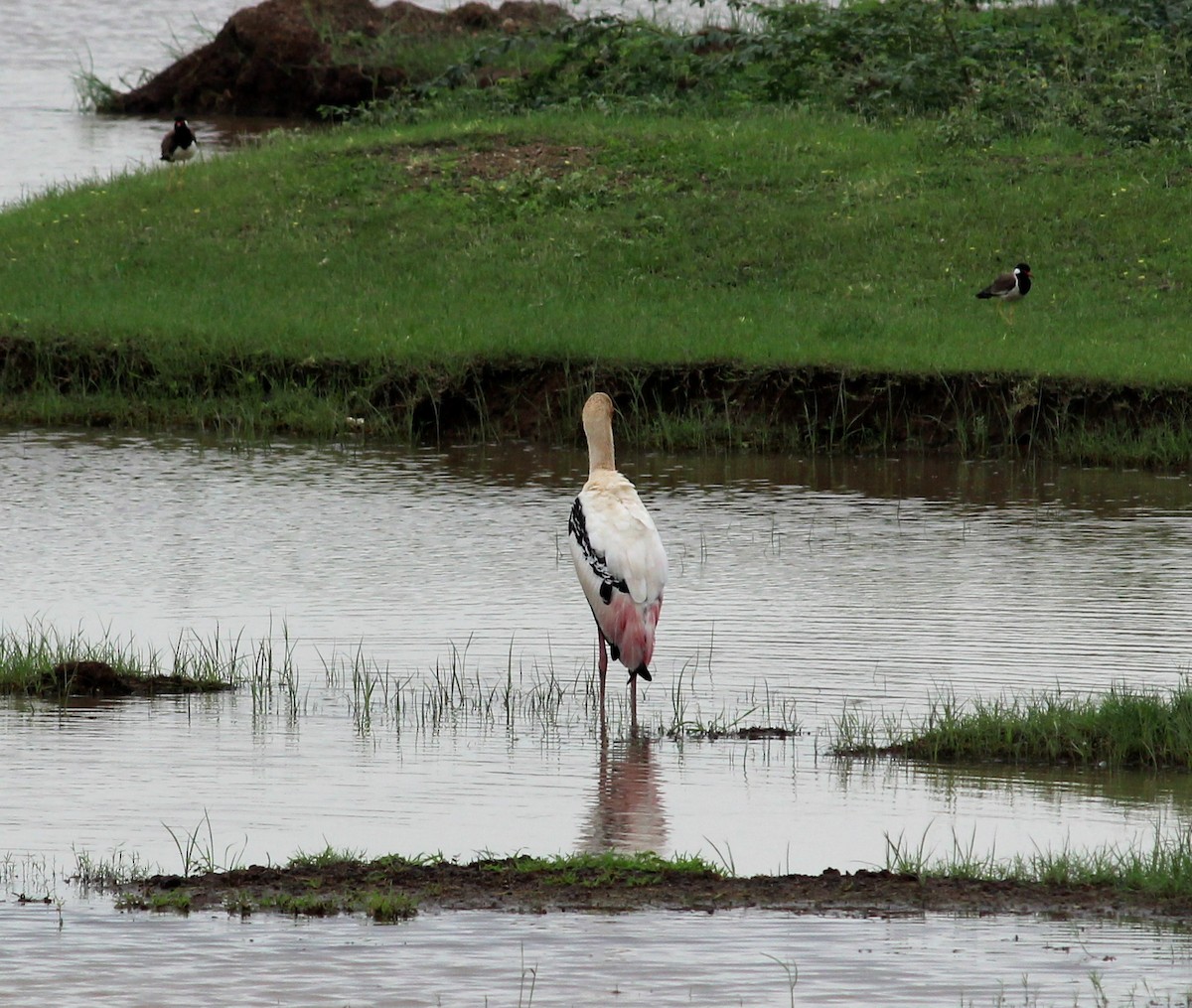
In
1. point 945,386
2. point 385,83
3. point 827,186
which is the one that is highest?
point 385,83

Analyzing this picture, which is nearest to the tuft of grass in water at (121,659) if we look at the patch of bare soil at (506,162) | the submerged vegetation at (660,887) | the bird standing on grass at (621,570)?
the bird standing on grass at (621,570)

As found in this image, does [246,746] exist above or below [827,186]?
below

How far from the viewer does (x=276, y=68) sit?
38.0 meters

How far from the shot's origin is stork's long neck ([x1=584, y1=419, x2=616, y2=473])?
11125mm

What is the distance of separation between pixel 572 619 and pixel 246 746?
3126mm

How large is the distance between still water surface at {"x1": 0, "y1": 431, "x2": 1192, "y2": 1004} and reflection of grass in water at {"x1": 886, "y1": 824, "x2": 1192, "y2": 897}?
165mm

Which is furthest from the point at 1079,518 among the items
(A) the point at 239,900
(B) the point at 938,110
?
(B) the point at 938,110

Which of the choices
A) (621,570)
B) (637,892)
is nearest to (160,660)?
(621,570)

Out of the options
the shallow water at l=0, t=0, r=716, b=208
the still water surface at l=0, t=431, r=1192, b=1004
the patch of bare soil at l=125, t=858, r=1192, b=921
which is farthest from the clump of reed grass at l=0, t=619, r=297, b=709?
the shallow water at l=0, t=0, r=716, b=208

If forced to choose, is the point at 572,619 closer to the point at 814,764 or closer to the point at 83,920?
the point at 814,764

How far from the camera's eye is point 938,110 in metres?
24.2

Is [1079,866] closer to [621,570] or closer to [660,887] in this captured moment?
[660,887]

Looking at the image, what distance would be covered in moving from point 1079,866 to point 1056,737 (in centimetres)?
182

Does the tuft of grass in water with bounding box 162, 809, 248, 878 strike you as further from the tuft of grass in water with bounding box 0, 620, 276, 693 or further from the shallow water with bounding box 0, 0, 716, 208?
the shallow water with bounding box 0, 0, 716, 208
